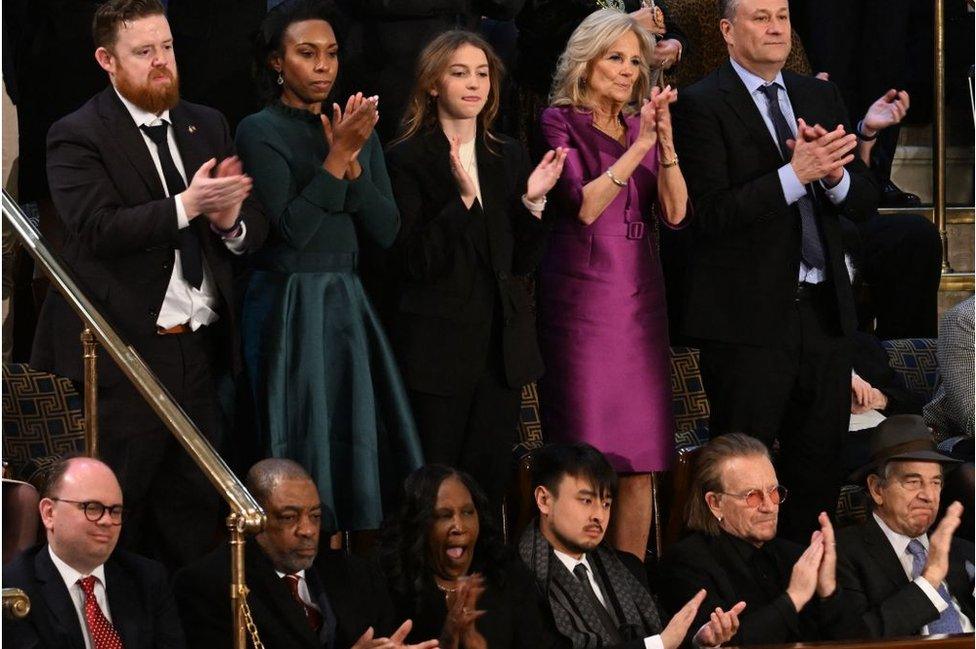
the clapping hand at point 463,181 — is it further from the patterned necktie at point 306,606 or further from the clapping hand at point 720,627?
the clapping hand at point 720,627

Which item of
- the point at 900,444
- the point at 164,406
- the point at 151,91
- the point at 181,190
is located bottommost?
the point at 900,444

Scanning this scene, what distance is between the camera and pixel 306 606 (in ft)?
16.3

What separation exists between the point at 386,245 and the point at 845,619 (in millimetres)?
1603

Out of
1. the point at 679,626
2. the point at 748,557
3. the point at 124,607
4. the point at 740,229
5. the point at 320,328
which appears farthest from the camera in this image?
the point at 740,229

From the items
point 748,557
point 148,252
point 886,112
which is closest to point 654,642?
point 748,557

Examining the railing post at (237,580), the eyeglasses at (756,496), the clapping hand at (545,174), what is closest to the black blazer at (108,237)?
the railing post at (237,580)

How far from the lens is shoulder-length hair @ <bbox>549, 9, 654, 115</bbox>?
558 cm

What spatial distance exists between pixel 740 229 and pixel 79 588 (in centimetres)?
218

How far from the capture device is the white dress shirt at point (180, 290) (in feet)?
16.2

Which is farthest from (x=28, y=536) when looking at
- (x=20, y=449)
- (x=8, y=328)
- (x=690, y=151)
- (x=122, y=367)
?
(x=690, y=151)

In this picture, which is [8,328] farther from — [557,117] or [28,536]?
[557,117]

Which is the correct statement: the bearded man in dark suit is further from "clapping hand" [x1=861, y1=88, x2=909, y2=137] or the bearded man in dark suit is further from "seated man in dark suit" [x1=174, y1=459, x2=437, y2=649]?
"clapping hand" [x1=861, y1=88, x2=909, y2=137]

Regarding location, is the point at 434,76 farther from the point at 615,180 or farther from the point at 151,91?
the point at 151,91

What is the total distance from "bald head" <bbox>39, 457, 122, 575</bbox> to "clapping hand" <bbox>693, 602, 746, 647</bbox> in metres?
1.51
